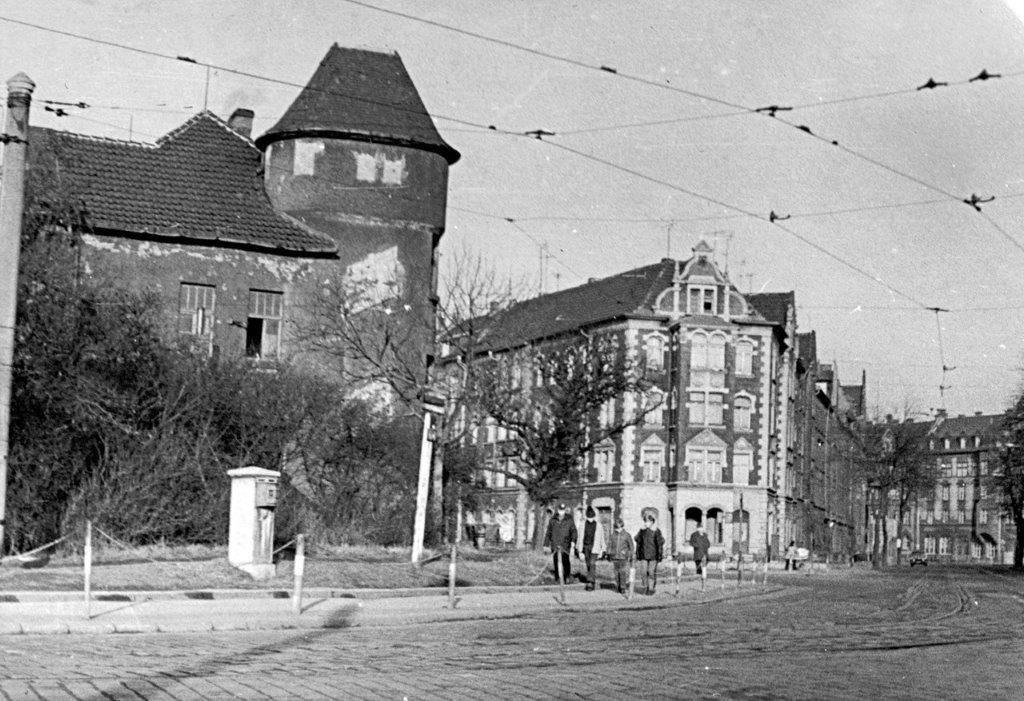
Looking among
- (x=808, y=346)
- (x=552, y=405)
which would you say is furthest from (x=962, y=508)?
(x=552, y=405)

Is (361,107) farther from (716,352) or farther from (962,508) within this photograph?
(962,508)

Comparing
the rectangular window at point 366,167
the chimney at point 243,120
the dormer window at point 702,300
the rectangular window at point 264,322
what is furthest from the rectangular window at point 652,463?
the rectangular window at point 264,322

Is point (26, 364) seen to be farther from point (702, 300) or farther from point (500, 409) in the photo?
point (702, 300)

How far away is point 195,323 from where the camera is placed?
122 ft

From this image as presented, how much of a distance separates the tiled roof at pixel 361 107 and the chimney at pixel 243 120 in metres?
3.02

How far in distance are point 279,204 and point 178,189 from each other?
294 cm

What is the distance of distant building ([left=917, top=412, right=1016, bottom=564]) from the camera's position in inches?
5920

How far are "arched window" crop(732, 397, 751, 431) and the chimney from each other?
38.8 meters

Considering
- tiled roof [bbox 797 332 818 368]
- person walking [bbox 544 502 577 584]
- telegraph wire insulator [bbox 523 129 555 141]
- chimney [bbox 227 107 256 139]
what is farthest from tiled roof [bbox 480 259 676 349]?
telegraph wire insulator [bbox 523 129 555 141]

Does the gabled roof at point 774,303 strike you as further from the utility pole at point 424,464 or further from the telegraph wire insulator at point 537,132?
the telegraph wire insulator at point 537,132

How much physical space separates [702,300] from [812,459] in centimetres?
2476

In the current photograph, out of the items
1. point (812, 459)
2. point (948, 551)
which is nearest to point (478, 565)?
point (812, 459)

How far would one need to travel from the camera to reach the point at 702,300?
7588cm

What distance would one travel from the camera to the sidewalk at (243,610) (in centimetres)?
1667
